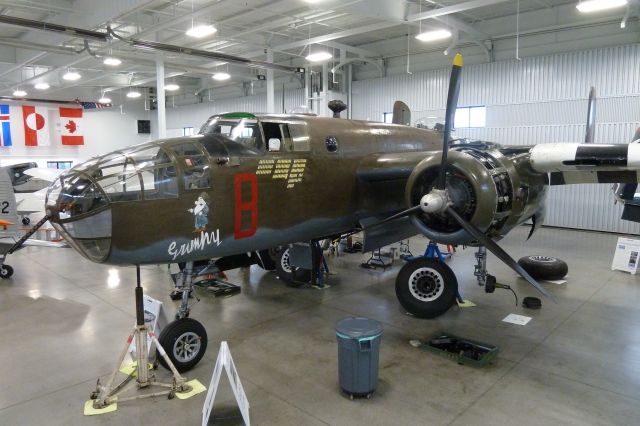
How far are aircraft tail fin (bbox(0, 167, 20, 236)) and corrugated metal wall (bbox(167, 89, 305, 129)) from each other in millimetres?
15072

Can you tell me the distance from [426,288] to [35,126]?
31.3 m

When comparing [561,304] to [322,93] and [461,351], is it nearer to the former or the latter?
[461,351]

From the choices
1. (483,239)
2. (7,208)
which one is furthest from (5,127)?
(483,239)

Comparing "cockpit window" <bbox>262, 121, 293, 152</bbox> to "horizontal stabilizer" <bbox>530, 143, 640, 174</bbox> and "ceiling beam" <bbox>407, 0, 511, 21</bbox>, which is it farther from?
"ceiling beam" <bbox>407, 0, 511, 21</bbox>

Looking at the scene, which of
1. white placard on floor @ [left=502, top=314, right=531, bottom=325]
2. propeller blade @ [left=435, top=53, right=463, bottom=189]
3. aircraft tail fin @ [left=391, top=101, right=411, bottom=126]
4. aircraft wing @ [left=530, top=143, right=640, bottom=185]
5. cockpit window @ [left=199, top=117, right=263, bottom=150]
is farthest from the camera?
aircraft tail fin @ [left=391, top=101, right=411, bottom=126]

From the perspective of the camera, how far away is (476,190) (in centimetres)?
652

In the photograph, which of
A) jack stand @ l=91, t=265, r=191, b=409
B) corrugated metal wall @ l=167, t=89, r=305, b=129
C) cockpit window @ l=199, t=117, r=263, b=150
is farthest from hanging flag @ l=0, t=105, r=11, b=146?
jack stand @ l=91, t=265, r=191, b=409

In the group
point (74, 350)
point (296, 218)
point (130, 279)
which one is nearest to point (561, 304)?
point (296, 218)

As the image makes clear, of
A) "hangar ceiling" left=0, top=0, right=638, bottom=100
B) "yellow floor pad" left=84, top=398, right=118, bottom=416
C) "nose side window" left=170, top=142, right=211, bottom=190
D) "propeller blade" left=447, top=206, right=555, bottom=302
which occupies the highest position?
"hangar ceiling" left=0, top=0, right=638, bottom=100

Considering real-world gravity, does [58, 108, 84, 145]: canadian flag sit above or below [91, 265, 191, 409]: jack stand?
above

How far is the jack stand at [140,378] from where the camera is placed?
5.27m

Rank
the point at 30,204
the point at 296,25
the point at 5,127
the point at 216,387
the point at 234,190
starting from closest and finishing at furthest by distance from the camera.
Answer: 1. the point at 216,387
2. the point at 234,190
3. the point at 30,204
4. the point at 296,25
5. the point at 5,127

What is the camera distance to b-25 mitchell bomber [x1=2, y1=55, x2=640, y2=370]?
5.43 m

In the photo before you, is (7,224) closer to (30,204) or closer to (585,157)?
(30,204)
